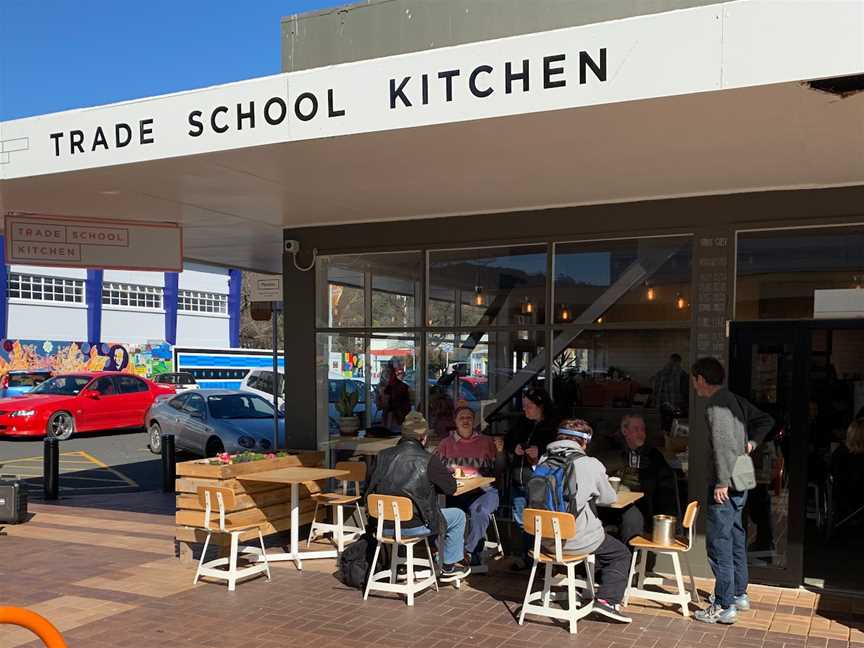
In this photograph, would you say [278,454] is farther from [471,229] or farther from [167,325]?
[167,325]

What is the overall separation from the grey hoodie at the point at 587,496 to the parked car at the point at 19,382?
1935cm

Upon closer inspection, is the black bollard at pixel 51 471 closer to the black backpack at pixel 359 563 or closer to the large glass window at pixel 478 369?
the large glass window at pixel 478 369

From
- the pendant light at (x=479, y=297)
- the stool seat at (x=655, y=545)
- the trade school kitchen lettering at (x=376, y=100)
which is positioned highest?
the trade school kitchen lettering at (x=376, y=100)

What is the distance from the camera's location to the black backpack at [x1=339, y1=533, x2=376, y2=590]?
639cm

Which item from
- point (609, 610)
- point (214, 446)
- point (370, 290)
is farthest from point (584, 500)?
point (214, 446)

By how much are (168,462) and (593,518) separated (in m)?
7.24

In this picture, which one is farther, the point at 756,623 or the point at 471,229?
the point at 471,229

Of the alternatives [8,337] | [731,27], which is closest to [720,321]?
[731,27]

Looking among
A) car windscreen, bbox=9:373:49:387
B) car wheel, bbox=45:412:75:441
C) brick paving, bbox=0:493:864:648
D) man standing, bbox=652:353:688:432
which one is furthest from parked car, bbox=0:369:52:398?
man standing, bbox=652:353:688:432

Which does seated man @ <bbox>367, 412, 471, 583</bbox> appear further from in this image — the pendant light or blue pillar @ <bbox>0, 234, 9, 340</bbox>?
blue pillar @ <bbox>0, 234, 9, 340</bbox>

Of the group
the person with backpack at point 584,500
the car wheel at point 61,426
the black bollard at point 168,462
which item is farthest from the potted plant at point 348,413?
the car wheel at point 61,426

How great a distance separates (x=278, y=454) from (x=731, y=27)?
574cm

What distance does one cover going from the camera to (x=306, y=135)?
16.9 feet

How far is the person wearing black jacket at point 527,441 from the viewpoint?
6938mm
